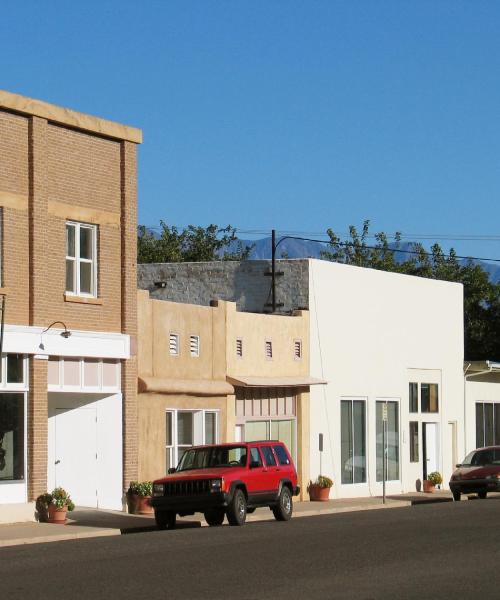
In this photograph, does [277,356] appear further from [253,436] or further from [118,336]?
[118,336]

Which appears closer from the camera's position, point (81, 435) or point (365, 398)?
point (81, 435)

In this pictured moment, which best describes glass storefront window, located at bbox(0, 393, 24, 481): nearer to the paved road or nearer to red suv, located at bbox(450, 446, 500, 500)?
the paved road

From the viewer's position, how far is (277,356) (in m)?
38.3

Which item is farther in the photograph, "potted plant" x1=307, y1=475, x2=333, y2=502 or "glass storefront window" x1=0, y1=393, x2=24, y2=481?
"potted plant" x1=307, y1=475, x2=333, y2=502

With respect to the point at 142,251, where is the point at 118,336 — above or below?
below

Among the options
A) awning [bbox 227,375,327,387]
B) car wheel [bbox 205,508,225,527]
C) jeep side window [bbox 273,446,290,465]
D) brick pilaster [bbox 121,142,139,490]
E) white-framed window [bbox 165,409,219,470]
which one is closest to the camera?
car wheel [bbox 205,508,225,527]

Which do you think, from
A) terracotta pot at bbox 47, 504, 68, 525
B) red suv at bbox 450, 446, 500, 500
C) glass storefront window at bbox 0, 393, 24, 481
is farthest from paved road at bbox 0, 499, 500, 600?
red suv at bbox 450, 446, 500, 500

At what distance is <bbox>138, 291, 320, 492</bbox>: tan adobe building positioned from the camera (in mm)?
32906

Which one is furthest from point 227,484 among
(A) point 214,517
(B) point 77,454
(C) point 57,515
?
(B) point 77,454

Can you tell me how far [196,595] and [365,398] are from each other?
93.6ft

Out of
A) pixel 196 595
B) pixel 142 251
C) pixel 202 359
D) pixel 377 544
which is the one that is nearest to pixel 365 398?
pixel 202 359

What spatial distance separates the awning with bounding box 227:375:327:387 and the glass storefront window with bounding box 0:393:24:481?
798 centimetres

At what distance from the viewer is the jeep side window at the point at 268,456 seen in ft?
95.3

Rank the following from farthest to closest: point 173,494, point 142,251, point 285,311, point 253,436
A: point 142,251 < point 285,311 < point 253,436 < point 173,494
